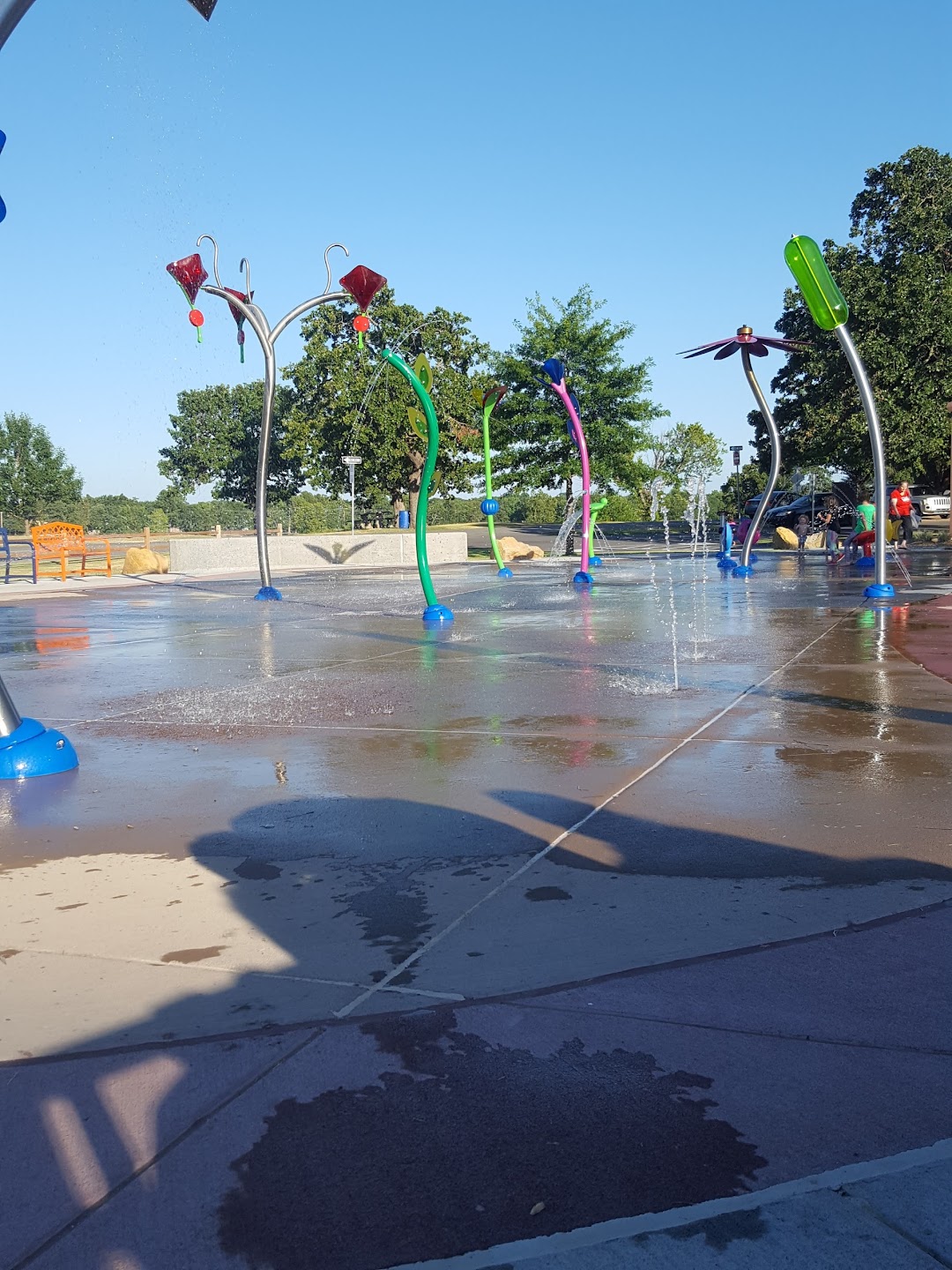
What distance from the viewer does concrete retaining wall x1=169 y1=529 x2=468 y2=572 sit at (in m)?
31.3

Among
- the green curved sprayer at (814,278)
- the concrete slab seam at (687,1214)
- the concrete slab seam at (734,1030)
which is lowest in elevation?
the concrete slab seam at (687,1214)

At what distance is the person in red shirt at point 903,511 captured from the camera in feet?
84.4

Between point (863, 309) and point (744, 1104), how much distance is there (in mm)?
34599

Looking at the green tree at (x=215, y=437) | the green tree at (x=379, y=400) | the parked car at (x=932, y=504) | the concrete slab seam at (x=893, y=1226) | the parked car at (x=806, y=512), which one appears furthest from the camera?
the green tree at (x=215, y=437)

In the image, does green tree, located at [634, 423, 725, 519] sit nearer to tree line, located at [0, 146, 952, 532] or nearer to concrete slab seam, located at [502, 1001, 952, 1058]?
tree line, located at [0, 146, 952, 532]

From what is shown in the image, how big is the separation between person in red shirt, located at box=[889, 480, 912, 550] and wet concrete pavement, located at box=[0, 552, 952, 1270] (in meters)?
19.7

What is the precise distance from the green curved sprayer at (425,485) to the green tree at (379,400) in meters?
30.0

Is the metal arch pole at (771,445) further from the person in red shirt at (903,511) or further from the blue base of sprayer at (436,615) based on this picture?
the blue base of sprayer at (436,615)

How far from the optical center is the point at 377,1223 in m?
2.13

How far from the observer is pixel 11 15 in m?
5.27

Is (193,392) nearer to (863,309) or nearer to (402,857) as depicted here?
(863,309)

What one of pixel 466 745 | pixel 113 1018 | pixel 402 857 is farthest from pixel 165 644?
pixel 113 1018

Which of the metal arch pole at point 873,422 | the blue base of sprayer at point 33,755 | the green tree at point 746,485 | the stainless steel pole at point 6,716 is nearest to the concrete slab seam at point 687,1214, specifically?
the blue base of sprayer at point 33,755

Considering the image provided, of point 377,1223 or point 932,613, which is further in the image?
point 932,613
